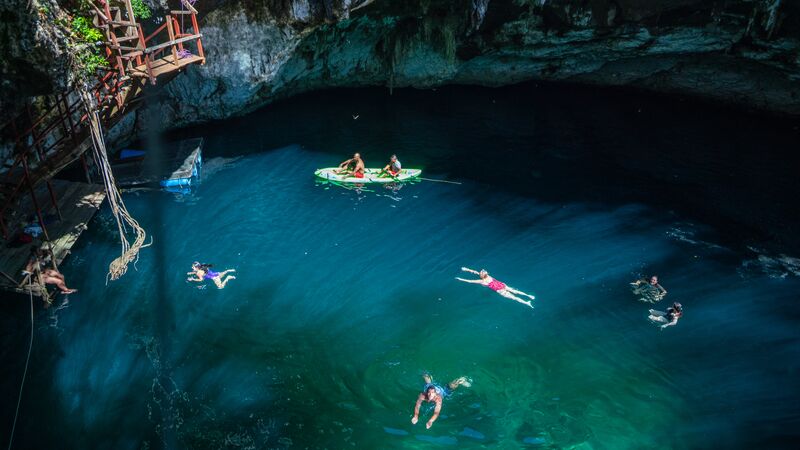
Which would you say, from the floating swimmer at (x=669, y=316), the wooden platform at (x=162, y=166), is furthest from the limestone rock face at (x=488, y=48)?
the floating swimmer at (x=669, y=316)

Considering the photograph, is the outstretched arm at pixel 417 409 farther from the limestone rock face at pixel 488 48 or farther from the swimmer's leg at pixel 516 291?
the limestone rock face at pixel 488 48

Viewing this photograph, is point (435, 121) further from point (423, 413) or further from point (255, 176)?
point (423, 413)

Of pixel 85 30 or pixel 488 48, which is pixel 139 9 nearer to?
pixel 85 30

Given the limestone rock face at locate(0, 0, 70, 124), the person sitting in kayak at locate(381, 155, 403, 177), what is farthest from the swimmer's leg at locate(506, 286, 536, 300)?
the limestone rock face at locate(0, 0, 70, 124)

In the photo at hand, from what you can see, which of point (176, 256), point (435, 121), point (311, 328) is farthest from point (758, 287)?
point (176, 256)

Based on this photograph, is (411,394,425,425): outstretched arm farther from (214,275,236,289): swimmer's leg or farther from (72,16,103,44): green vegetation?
(72,16,103,44): green vegetation

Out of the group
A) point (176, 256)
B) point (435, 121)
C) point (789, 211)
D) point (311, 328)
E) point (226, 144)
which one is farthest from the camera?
point (435, 121)
